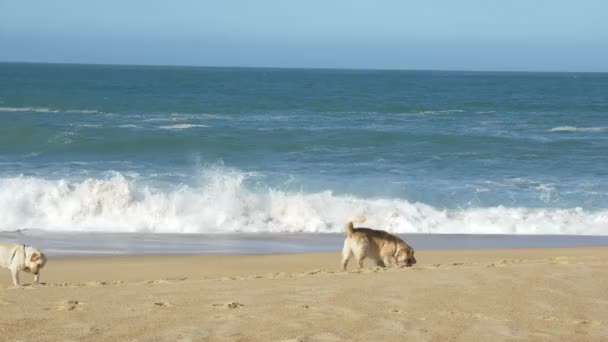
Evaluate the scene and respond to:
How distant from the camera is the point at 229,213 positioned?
1600 cm

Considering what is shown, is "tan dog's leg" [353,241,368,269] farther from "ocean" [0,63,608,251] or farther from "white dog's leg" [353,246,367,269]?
"ocean" [0,63,608,251]

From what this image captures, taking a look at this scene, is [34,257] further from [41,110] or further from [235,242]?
[41,110]

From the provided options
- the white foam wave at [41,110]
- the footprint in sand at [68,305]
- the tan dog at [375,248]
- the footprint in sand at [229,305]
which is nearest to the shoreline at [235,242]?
the tan dog at [375,248]

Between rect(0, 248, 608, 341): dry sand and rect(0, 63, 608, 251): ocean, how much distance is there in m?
7.11

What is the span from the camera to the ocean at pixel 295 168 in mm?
15758

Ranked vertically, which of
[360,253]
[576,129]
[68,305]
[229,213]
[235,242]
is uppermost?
[576,129]

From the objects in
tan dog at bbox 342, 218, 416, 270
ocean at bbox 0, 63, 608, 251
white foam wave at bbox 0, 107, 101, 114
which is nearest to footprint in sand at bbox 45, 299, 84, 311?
tan dog at bbox 342, 218, 416, 270

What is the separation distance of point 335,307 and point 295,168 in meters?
15.0

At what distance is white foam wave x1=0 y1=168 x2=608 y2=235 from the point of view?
15391 mm

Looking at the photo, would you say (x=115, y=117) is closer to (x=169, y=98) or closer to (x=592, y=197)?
(x=169, y=98)

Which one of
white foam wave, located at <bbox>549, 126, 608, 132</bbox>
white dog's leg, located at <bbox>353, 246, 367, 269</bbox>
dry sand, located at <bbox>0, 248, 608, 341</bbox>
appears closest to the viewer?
dry sand, located at <bbox>0, 248, 608, 341</bbox>

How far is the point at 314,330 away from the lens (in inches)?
222

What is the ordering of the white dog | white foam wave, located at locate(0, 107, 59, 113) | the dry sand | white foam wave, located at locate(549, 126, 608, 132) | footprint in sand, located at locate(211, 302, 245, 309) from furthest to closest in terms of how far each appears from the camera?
white foam wave, located at locate(0, 107, 59, 113) < white foam wave, located at locate(549, 126, 608, 132) < the white dog < footprint in sand, located at locate(211, 302, 245, 309) < the dry sand

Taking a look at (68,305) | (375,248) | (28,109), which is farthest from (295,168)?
(28,109)
